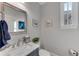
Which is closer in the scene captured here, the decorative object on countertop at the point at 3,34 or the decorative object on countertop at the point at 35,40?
the decorative object on countertop at the point at 3,34

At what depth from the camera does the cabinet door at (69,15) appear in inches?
42.8

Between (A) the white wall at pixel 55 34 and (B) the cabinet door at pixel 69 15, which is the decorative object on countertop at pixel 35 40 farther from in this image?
(B) the cabinet door at pixel 69 15

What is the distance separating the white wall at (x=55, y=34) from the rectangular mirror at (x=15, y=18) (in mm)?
229

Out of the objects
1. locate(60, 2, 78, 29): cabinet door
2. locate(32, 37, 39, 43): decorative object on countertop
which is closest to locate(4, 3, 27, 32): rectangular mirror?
locate(32, 37, 39, 43): decorative object on countertop

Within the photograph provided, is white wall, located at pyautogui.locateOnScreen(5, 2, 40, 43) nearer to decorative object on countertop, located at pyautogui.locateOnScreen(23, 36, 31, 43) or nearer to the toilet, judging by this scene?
decorative object on countertop, located at pyautogui.locateOnScreen(23, 36, 31, 43)

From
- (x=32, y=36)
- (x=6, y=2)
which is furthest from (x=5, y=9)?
(x=32, y=36)

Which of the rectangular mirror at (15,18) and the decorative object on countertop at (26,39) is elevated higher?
the rectangular mirror at (15,18)

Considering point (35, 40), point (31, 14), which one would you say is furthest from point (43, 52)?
point (31, 14)

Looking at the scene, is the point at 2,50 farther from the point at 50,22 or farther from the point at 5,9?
the point at 50,22

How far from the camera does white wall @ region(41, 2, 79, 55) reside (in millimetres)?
1107

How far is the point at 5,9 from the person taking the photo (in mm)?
960

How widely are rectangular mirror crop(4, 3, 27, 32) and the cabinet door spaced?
1.42 ft

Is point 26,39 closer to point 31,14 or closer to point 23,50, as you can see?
point 23,50

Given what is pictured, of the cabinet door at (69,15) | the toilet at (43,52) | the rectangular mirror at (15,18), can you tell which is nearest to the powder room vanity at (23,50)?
the toilet at (43,52)
